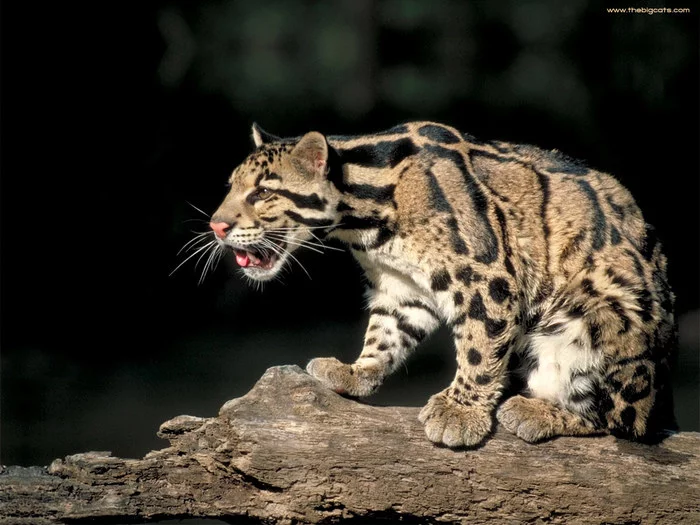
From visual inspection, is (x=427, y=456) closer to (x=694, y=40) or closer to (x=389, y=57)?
(x=389, y=57)

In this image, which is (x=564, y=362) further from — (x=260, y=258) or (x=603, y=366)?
(x=260, y=258)

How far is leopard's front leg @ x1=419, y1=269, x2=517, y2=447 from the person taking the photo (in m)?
5.15

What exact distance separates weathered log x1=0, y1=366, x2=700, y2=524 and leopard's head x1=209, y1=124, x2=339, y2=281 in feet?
2.59

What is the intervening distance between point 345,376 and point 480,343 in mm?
751

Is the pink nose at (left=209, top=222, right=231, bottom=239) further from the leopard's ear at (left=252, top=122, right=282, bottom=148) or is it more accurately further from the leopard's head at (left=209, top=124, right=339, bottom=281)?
the leopard's ear at (left=252, top=122, right=282, bottom=148)

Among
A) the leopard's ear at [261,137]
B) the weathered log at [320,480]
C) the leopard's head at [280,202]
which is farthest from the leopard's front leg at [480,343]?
the leopard's ear at [261,137]

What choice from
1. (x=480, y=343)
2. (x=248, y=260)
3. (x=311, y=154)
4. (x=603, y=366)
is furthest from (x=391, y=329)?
(x=603, y=366)

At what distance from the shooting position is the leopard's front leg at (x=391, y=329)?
18.7 ft

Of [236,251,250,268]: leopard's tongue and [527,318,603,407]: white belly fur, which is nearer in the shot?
[527,318,603,407]: white belly fur

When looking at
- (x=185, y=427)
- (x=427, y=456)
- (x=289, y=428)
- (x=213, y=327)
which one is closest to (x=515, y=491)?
(x=427, y=456)

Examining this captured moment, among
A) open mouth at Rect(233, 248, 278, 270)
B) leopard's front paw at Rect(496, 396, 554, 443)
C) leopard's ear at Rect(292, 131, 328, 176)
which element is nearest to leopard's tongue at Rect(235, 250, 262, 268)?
open mouth at Rect(233, 248, 278, 270)

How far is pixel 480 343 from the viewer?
5160 mm

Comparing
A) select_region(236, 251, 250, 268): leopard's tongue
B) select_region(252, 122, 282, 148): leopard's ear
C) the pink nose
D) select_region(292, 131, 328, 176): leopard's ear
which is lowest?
select_region(236, 251, 250, 268): leopard's tongue

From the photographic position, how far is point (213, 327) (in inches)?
493
